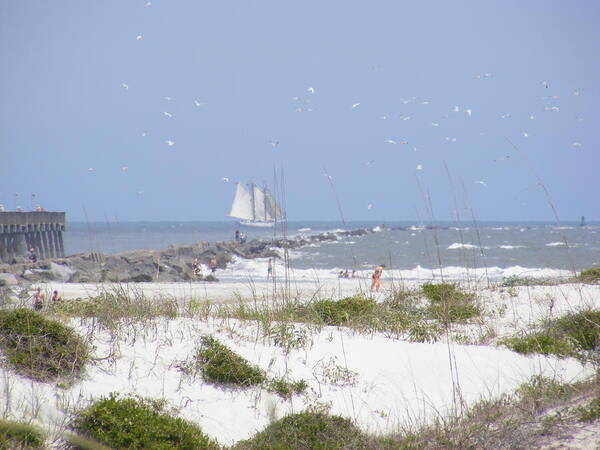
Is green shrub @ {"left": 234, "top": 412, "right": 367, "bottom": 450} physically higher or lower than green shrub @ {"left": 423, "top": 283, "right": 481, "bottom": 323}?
lower

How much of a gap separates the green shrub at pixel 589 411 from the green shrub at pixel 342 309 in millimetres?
4298

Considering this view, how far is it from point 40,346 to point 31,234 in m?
37.1

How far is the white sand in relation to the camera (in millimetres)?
6332

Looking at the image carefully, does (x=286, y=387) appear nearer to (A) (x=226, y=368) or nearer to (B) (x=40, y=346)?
(A) (x=226, y=368)

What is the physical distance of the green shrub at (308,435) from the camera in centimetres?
566

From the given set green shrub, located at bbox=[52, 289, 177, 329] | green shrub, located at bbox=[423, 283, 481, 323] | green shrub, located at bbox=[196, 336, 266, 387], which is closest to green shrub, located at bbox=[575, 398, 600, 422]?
green shrub, located at bbox=[196, 336, 266, 387]

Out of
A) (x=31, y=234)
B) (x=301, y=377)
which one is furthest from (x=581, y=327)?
(x=31, y=234)

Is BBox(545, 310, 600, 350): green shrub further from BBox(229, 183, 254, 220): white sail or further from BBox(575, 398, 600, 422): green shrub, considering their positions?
BBox(229, 183, 254, 220): white sail

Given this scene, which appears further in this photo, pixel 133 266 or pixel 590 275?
pixel 133 266

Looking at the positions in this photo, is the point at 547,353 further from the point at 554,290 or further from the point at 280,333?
the point at 554,290

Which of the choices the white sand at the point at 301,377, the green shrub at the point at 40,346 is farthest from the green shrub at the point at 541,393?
the green shrub at the point at 40,346

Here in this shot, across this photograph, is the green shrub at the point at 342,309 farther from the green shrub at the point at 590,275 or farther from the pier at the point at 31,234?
the pier at the point at 31,234

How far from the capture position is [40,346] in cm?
635

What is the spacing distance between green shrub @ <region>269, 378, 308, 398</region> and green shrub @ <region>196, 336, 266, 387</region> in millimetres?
140
